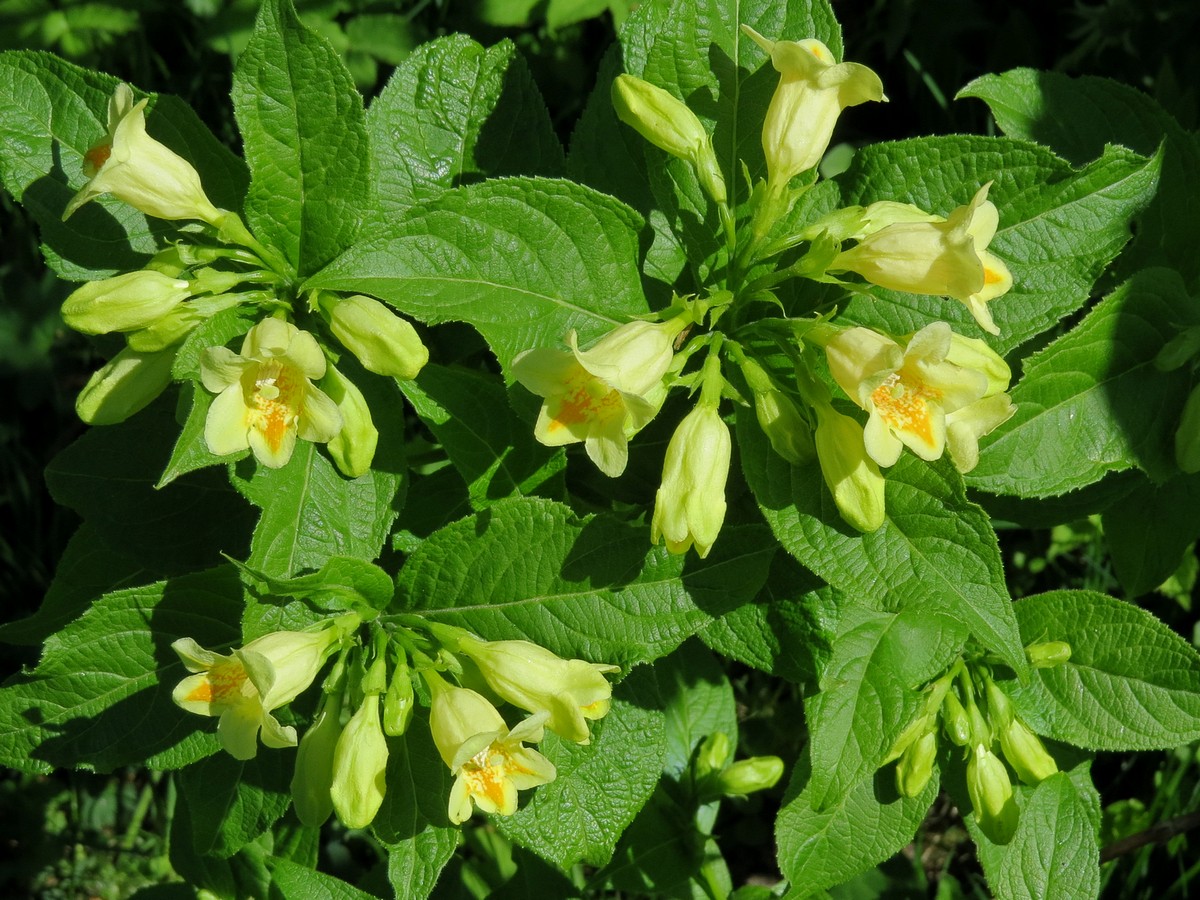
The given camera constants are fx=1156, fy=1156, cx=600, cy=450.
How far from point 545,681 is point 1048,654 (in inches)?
44.2

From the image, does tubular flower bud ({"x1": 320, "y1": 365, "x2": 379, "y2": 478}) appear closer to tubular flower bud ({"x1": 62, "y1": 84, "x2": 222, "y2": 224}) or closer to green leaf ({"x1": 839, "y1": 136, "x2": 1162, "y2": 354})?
tubular flower bud ({"x1": 62, "y1": 84, "x2": 222, "y2": 224})

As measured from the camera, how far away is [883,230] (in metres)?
1.78

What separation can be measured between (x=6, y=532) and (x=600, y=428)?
3324 mm

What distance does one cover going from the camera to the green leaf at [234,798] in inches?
92.0

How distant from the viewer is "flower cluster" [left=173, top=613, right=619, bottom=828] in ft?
5.96

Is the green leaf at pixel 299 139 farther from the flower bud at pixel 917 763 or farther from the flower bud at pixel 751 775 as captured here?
the flower bud at pixel 751 775

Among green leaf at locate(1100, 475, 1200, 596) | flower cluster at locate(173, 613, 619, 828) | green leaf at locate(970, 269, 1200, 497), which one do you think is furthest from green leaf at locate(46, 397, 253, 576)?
green leaf at locate(1100, 475, 1200, 596)

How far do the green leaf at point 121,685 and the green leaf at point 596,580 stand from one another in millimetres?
564

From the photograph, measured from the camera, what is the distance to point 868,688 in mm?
2107

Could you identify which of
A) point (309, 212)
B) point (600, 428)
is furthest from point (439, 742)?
point (309, 212)

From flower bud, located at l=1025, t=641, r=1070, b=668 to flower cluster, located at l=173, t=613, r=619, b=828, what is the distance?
98 cm

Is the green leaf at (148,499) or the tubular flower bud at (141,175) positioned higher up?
the tubular flower bud at (141,175)

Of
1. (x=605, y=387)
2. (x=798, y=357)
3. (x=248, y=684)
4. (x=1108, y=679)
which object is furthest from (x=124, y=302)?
(x=1108, y=679)

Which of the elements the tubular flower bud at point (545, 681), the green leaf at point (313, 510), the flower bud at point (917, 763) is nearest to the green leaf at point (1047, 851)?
the flower bud at point (917, 763)
